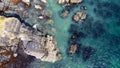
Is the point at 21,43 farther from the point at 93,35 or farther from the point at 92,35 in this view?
the point at 93,35

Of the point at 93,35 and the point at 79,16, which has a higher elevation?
the point at 79,16

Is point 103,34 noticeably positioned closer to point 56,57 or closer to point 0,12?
point 56,57

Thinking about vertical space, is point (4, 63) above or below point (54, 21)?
below

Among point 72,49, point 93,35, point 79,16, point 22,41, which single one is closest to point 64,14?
point 79,16

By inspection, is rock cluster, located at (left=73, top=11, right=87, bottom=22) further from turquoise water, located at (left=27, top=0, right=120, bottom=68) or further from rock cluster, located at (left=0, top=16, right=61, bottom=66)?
rock cluster, located at (left=0, top=16, right=61, bottom=66)

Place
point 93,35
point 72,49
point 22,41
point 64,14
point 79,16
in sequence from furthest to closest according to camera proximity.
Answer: point 64,14 < point 79,16 < point 93,35 < point 72,49 < point 22,41

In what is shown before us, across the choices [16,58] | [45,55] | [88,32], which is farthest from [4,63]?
[88,32]

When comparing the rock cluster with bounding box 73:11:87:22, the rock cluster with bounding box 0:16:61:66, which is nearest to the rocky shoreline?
the rock cluster with bounding box 0:16:61:66

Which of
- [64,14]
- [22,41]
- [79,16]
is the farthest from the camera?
[64,14]
